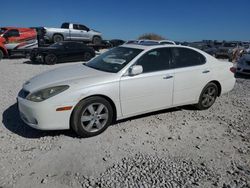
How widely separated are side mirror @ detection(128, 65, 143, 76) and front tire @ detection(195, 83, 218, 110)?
5.98 feet

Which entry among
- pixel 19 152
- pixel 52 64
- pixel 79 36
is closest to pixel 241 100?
pixel 19 152

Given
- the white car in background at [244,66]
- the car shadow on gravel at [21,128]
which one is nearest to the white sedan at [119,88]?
the car shadow on gravel at [21,128]

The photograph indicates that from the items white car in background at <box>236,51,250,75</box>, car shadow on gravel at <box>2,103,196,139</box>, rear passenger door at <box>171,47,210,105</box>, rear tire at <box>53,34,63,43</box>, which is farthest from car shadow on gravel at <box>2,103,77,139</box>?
rear tire at <box>53,34,63,43</box>

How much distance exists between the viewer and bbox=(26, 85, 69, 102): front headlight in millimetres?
3619

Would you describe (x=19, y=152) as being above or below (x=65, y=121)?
below

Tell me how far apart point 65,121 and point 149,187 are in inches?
A: 67.2

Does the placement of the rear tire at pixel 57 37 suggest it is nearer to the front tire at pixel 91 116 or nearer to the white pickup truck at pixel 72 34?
the white pickup truck at pixel 72 34

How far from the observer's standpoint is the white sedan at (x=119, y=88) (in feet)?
11.9

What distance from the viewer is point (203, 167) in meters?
3.11

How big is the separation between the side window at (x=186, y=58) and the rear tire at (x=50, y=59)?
32.8ft

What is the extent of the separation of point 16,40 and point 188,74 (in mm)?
14225

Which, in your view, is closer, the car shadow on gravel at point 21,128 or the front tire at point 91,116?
the front tire at point 91,116

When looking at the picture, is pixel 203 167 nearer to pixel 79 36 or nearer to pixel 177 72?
pixel 177 72

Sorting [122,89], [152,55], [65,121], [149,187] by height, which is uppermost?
[152,55]
